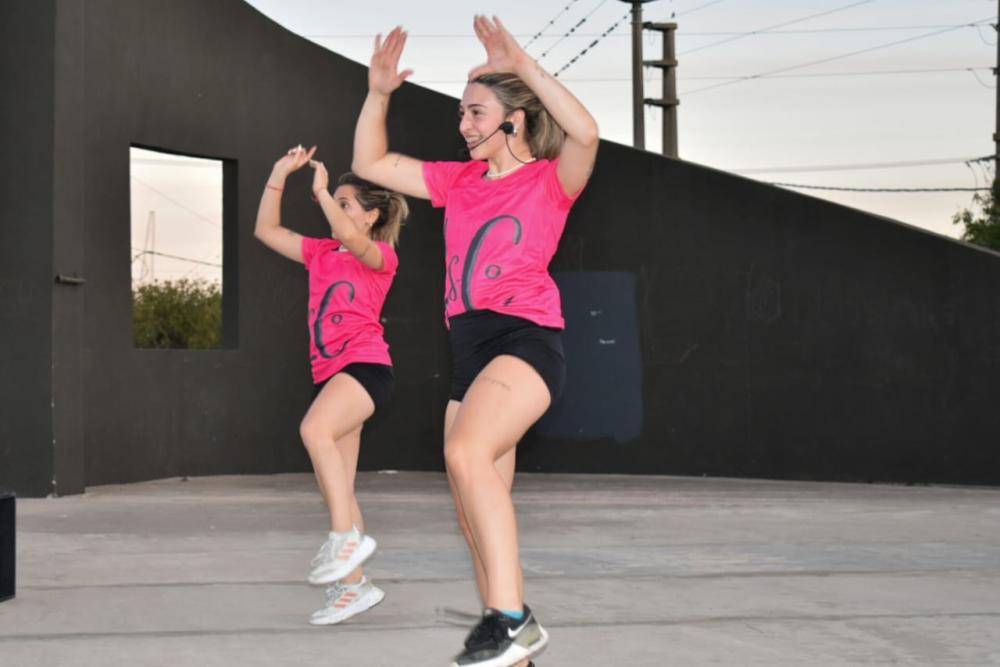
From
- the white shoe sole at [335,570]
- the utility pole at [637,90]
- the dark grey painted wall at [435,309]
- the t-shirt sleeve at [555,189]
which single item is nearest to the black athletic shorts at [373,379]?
the white shoe sole at [335,570]

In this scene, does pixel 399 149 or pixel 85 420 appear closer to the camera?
pixel 85 420

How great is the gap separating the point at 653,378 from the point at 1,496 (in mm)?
8493

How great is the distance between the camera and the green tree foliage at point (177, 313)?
1619 inches

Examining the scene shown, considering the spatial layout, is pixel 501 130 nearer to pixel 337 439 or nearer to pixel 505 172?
pixel 505 172

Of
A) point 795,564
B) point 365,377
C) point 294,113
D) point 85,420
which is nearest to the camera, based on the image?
point 365,377

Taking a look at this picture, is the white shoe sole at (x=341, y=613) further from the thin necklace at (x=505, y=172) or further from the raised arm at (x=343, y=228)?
the thin necklace at (x=505, y=172)

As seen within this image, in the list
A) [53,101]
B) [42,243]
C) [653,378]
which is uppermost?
[53,101]

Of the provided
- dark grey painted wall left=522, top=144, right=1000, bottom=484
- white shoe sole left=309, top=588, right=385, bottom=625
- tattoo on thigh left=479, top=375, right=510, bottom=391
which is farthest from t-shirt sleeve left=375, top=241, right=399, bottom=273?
dark grey painted wall left=522, top=144, right=1000, bottom=484

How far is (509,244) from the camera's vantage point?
4359 mm

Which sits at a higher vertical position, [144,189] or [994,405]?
[144,189]

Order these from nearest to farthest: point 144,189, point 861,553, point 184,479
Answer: point 861,553, point 184,479, point 144,189

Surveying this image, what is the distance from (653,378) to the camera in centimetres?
1383

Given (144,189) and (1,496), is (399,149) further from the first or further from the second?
(144,189)

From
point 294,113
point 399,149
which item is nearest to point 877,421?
point 399,149
